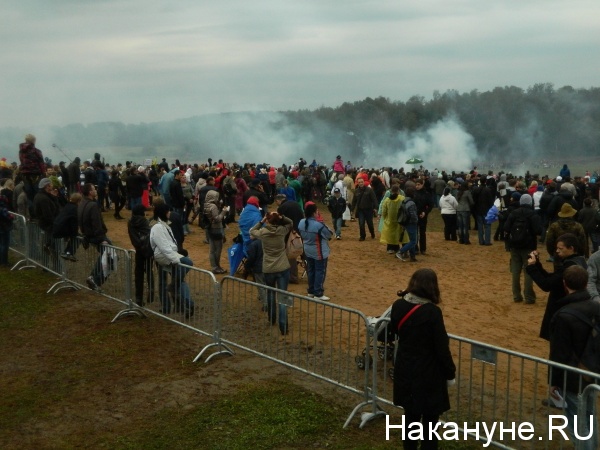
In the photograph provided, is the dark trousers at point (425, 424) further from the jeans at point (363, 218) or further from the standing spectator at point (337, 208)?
the jeans at point (363, 218)

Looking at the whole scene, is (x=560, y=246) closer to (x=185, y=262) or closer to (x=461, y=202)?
(x=185, y=262)

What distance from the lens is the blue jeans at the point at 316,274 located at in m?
11.6

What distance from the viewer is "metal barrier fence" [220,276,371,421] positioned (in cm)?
794

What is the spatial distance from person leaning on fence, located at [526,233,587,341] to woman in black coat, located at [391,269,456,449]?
2257 mm

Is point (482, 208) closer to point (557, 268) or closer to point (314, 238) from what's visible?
point (314, 238)

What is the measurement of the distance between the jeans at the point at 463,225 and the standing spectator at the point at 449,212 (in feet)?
0.67

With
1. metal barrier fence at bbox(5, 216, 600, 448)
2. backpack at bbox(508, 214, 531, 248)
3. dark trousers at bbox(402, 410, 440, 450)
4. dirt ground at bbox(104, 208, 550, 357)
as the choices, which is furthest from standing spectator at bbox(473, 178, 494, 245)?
dark trousers at bbox(402, 410, 440, 450)

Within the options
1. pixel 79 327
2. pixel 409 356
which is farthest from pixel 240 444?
pixel 79 327

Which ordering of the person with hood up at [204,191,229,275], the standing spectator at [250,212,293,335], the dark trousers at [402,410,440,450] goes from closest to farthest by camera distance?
the dark trousers at [402,410,440,450] < the standing spectator at [250,212,293,335] < the person with hood up at [204,191,229,275]

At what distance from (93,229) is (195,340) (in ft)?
9.94

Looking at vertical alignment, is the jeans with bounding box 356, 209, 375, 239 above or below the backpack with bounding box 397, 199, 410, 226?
below

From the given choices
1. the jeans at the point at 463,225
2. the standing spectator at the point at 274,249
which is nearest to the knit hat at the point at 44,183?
the standing spectator at the point at 274,249

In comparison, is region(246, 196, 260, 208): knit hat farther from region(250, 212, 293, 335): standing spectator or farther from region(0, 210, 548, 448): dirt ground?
region(250, 212, 293, 335): standing spectator

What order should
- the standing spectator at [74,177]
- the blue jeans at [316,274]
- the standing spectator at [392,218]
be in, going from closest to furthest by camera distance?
1. the blue jeans at [316,274]
2. the standing spectator at [392,218]
3. the standing spectator at [74,177]
